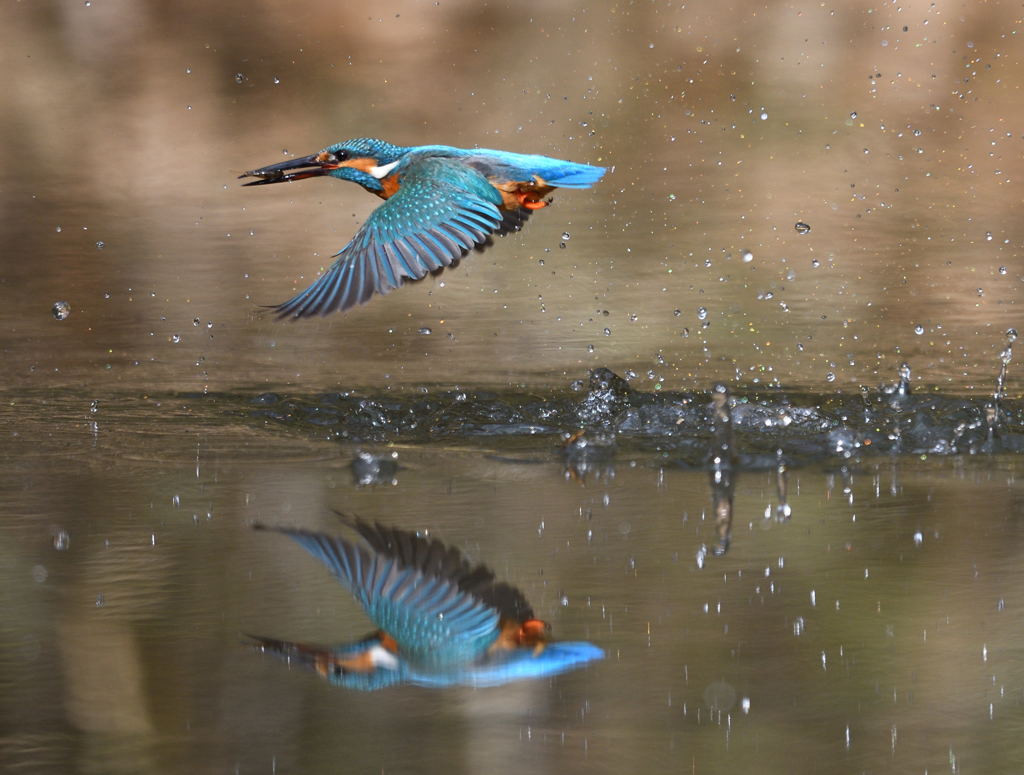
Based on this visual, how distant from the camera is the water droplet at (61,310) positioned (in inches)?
243

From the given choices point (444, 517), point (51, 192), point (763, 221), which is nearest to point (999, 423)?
point (444, 517)

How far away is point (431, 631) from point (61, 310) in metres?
3.57

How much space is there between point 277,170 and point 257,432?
74cm

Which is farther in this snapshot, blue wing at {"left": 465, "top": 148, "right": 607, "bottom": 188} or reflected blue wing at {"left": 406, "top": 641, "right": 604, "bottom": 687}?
blue wing at {"left": 465, "top": 148, "right": 607, "bottom": 188}

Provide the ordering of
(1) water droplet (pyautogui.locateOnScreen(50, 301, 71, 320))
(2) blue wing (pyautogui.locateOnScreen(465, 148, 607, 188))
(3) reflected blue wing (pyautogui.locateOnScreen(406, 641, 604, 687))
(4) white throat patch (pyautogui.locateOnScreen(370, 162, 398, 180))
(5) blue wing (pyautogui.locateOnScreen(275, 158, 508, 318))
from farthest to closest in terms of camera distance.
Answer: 1. (1) water droplet (pyautogui.locateOnScreen(50, 301, 71, 320))
2. (4) white throat patch (pyautogui.locateOnScreen(370, 162, 398, 180))
3. (2) blue wing (pyautogui.locateOnScreen(465, 148, 607, 188))
4. (5) blue wing (pyautogui.locateOnScreen(275, 158, 508, 318))
5. (3) reflected blue wing (pyautogui.locateOnScreen(406, 641, 604, 687))

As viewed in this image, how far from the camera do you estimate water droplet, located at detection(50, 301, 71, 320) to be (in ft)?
20.2

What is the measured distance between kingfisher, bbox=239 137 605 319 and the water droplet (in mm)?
1558

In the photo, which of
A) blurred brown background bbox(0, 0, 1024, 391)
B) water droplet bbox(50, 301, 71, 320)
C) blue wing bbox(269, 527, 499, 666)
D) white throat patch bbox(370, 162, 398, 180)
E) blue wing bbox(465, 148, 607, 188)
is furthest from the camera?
water droplet bbox(50, 301, 71, 320)

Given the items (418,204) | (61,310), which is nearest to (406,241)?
(418,204)

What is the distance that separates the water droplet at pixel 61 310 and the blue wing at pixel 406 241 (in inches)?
84.2

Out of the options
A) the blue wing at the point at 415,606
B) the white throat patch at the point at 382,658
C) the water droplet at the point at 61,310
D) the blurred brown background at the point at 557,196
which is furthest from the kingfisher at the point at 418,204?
the water droplet at the point at 61,310

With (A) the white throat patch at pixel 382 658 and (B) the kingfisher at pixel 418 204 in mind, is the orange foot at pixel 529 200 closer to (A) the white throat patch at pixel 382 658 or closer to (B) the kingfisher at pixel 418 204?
(B) the kingfisher at pixel 418 204

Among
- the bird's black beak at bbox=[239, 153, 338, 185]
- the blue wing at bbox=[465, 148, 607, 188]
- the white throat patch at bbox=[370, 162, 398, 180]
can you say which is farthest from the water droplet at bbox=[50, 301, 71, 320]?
the blue wing at bbox=[465, 148, 607, 188]

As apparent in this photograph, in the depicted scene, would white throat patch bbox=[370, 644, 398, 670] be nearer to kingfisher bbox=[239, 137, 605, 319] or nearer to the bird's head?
kingfisher bbox=[239, 137, 605, 319]
